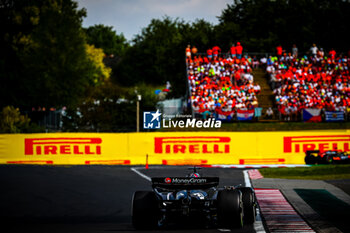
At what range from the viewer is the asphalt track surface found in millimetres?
10602

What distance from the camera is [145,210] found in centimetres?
965

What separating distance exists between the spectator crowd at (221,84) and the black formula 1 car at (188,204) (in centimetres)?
2478

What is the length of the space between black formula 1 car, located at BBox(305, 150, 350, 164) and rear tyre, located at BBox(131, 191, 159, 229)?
17776 mm

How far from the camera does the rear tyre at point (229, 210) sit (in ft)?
31.1

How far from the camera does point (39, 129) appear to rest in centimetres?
3397

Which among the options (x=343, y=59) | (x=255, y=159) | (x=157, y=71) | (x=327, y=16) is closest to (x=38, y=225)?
(x=255, y=159)

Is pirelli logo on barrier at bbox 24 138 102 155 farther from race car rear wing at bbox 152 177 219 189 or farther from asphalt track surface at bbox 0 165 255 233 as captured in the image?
race car rear wing at bbox 152 177 219 189

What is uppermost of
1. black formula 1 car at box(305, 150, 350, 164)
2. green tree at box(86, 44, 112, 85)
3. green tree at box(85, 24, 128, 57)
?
green tree at box(85, 24, 128, 57)

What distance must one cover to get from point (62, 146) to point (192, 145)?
23.5 ft

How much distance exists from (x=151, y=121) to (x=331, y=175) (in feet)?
40.7

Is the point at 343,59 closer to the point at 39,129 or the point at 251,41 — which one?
the point at 251,41

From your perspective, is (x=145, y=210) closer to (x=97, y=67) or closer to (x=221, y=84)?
(x=221, y=84)

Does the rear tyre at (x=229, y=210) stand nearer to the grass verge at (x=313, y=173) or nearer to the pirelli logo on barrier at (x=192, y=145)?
the grass verge at (x=313, y=173)

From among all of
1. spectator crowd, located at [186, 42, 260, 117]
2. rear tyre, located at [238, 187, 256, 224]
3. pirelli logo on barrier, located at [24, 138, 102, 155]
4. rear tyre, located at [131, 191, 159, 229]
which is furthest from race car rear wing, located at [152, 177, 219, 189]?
spectator crowd, located at [186, 42, 260, 117]
